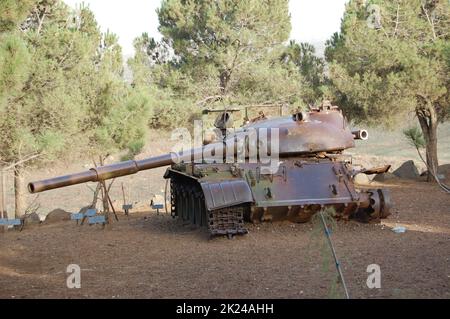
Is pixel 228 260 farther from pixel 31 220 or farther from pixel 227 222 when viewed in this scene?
pixel 31 220

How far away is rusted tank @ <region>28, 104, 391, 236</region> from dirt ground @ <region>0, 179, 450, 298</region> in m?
0.39

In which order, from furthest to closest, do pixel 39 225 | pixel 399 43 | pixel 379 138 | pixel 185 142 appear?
pixel 379 138 → pixel 185 142 → pixel 399 43 → pixel 39 225

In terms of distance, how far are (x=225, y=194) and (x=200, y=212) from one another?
190 cm

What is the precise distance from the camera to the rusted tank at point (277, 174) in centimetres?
1081

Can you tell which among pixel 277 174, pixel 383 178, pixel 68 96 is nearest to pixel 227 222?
pixel 277 174

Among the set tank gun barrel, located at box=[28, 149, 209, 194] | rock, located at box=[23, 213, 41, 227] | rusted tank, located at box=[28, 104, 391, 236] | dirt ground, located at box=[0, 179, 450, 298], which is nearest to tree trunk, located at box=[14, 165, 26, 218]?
rock, located at box=[23, 213, 41, 227]

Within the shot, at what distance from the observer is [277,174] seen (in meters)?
11.3

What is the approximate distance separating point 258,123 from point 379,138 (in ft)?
120

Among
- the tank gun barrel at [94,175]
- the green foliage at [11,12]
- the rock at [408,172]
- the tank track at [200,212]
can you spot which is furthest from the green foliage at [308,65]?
the tank gun barrel at [94,175]

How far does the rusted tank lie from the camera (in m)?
10.8

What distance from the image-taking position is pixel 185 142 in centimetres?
2125

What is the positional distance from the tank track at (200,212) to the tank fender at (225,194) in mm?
276

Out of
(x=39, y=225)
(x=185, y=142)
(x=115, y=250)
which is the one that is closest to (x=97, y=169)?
(x=115, y=250)
